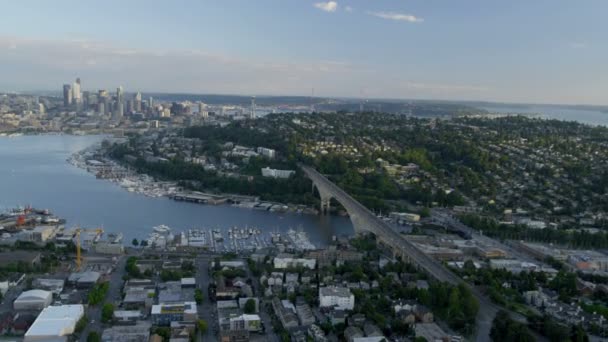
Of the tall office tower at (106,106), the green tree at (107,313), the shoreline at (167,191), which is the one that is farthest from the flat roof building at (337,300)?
the tall office tower at (106,106)

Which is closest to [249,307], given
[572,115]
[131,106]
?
[131,106]

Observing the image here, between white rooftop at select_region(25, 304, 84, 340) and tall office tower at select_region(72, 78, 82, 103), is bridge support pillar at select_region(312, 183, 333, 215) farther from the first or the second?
tall office tower at select_region(72, 78, 82, 103)

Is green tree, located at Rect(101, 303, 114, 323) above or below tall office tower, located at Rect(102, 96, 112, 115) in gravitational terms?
below

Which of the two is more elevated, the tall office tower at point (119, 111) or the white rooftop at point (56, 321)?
the tall office tower at point (119, 111)

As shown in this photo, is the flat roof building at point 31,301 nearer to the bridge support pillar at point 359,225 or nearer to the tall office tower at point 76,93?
the bridge support pillar at point 359,225

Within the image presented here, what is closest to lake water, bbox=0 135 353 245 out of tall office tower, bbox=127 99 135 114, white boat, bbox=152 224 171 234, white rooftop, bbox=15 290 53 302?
white boat, bbox=152 224 171 234

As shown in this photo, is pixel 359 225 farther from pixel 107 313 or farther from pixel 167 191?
pixel 167 191
